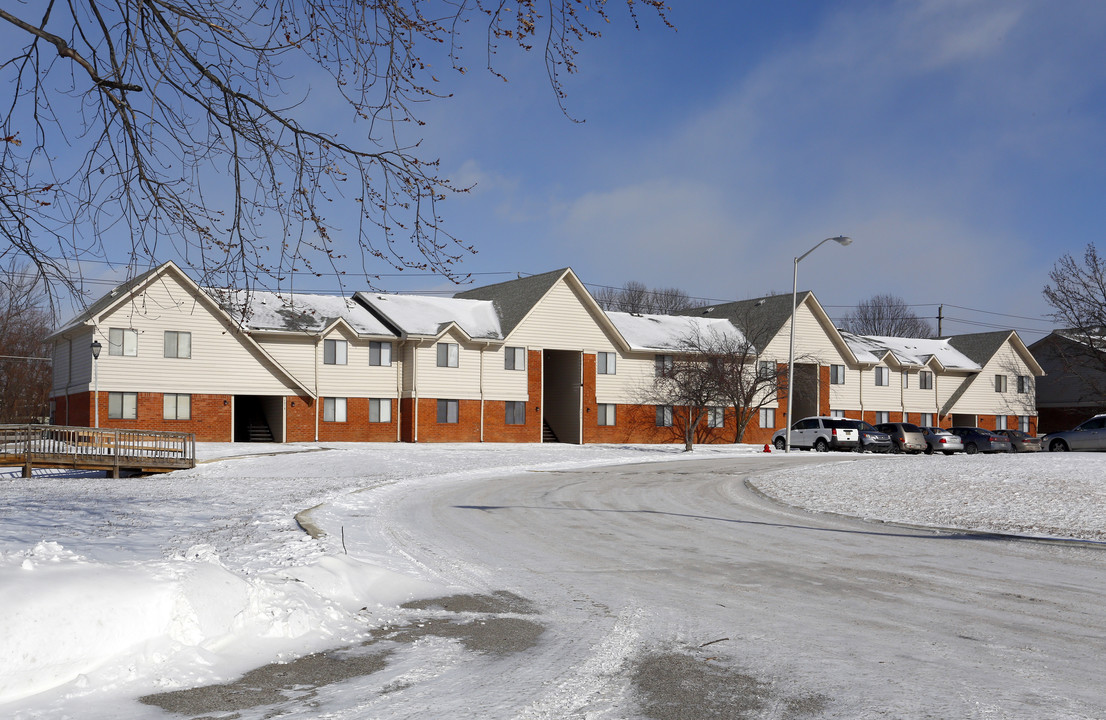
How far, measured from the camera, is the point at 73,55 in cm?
842

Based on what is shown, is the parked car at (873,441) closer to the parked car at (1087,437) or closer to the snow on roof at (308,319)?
the parked car at (1087,437)

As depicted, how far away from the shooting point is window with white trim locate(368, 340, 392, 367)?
48094mm

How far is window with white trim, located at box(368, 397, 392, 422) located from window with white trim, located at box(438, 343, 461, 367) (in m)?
3.34

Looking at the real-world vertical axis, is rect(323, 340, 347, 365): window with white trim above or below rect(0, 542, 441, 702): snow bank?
above

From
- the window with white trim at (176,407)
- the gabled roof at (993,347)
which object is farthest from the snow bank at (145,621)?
the gabled roof at (993,347)

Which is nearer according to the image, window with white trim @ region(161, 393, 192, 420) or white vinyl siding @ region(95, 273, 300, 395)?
white vinyl siding @ region(95, 273, 300, 395)

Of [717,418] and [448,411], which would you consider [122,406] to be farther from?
[717,418]

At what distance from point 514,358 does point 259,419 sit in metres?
13.5

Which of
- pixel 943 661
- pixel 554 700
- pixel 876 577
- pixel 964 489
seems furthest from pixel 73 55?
pixel 964 489

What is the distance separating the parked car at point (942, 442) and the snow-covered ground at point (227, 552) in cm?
2259

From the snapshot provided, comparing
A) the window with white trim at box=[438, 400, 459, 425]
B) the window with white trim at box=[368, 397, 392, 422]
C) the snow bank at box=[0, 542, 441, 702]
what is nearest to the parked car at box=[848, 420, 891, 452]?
the window with white trim at box=[438, 400, 459, 425]

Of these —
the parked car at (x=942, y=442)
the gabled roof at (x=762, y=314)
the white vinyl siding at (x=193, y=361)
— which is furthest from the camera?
the gabled roof at (x=762, y=314)

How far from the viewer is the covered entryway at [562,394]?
53281 millimetres

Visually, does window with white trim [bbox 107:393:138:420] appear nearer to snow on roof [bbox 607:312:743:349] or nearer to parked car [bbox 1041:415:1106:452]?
snow on roof [bbox 607:312:743:349]
